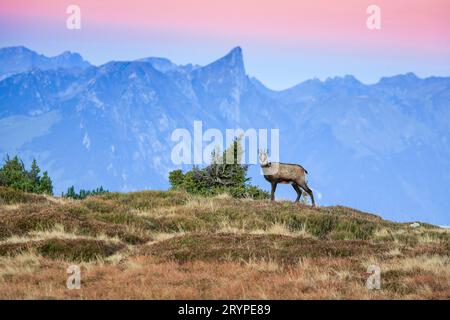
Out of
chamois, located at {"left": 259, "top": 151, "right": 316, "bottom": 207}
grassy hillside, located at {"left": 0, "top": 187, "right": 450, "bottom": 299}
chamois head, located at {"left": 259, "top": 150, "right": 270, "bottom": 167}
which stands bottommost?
grassy hillside, located at {"left": 0, "top": 187, "right": 450, "bottom": 299}

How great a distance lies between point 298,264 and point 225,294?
3.52m

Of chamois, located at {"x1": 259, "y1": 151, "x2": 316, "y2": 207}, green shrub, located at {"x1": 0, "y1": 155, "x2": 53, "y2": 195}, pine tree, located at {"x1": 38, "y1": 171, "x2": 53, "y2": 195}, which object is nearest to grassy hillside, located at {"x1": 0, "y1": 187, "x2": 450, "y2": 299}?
chamois, located at {"x1": 259, "y1": 151, "x2": 316, "y2": 207}

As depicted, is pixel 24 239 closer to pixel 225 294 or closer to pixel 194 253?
pixel 194 253

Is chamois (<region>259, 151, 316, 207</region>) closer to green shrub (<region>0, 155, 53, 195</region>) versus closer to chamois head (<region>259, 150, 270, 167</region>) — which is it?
chamois head (<region>259, 150, 270, 167</region>)

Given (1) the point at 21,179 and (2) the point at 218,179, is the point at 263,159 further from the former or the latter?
(1) the point at 21,179

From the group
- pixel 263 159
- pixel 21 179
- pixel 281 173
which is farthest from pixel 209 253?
pixel 21 179

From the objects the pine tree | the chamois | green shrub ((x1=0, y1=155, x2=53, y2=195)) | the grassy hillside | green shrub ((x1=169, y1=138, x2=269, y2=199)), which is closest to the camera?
the grassy hillside

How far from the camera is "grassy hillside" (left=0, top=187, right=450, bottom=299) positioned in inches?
497

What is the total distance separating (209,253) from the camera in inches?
647

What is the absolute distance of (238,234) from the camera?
19.6 metres

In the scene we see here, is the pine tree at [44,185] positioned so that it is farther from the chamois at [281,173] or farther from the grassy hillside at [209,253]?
the chamois at [281,173]
